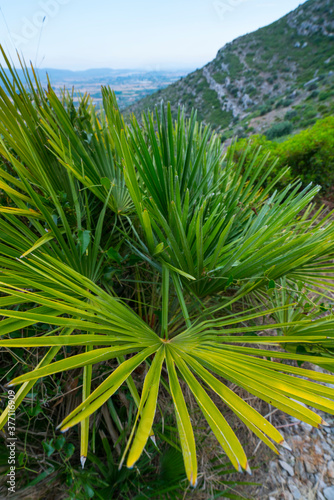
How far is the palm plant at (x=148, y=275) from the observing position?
465 millimetres

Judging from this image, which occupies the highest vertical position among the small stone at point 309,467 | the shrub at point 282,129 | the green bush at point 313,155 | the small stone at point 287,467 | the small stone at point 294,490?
the green bush at point 313,155

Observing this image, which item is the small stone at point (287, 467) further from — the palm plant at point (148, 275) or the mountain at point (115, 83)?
the mountain at point (115, 83)

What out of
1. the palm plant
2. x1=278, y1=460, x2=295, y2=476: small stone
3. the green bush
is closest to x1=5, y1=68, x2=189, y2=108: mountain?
the palm plant

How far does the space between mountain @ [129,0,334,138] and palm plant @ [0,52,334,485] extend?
72.5ft

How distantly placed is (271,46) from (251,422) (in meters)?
39.4

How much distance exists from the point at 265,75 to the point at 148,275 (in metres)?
34.6

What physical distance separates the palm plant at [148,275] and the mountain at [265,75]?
22108 millimetres

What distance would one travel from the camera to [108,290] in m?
1.07

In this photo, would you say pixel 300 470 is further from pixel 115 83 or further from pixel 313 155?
pixel 115 83

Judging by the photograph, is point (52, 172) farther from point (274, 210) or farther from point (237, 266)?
point (274, 210)

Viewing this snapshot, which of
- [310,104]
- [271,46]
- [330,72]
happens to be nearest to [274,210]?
[310,104]

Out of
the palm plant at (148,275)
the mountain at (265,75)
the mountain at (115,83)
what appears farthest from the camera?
the mountain at (265,75)

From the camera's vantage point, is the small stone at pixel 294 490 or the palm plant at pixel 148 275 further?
the small stone at pixel 294 490

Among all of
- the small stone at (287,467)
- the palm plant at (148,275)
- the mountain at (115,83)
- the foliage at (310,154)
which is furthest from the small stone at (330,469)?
the foliage at (310,154)
